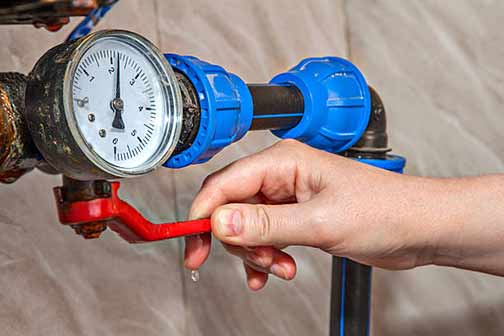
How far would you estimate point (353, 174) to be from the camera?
1.90 ft

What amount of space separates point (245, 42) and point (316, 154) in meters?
0.31

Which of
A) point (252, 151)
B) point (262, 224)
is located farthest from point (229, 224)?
point (252, 151)

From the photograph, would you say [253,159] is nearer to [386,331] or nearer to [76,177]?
[76,177]

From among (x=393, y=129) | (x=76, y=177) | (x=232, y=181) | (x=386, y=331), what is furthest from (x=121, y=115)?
(x=386, y=331)

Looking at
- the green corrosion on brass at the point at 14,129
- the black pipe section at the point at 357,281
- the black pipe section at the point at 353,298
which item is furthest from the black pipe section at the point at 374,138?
the green corrosion on brass at the point at 14,129

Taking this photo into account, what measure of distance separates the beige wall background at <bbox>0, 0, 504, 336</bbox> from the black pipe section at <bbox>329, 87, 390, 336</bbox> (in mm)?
236

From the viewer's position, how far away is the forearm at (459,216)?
0.59 m

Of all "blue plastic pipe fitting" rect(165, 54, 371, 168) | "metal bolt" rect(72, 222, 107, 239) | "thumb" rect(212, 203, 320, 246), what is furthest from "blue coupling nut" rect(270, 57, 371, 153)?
"metal bolt" rect(72, 222, 107, 239)

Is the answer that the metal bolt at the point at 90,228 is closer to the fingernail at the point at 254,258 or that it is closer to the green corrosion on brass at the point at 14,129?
the green corrosion on brass at the point at 14,129

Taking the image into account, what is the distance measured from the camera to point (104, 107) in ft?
1.52

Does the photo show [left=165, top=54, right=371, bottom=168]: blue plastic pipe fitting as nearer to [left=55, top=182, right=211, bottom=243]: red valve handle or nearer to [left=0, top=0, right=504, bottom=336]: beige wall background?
[left=55, top=182, right=211, bottom=243]: red valve handle

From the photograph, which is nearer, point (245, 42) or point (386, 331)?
point (245, 42)

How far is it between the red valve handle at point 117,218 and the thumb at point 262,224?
0.10ft

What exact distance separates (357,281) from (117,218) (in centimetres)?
28
